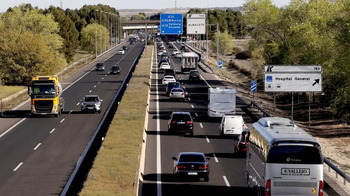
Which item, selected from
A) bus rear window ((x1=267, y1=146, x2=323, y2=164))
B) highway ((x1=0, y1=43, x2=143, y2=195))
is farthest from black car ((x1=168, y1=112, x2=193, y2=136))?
bus rear window ((x1=267, y1=146, x2=323, y2=164))

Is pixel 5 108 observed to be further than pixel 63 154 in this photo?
Yes

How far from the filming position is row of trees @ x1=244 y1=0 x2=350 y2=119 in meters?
51.1

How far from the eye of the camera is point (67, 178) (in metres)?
29.2

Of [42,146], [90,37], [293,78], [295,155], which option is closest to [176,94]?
[293,78]

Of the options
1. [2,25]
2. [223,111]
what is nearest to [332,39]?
[223,111]

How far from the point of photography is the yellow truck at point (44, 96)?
50938mm

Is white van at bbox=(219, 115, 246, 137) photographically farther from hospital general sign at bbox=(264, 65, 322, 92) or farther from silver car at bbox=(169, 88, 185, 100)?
silver car at bbox=(169, 88, 185, 100)

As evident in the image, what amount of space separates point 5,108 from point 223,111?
21742 mm

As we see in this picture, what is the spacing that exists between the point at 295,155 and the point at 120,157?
12.3 metres

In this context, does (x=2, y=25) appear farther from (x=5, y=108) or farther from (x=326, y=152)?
(x=326, y=152)

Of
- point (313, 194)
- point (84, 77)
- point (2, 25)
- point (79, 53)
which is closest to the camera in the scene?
point (313, 194)

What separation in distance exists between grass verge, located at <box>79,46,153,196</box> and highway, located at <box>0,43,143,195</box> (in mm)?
1722

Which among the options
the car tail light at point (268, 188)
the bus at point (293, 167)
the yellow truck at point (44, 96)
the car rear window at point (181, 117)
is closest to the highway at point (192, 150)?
the car rear window at point (181, 117)

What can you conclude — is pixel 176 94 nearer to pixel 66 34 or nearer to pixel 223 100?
pixel 223 100
